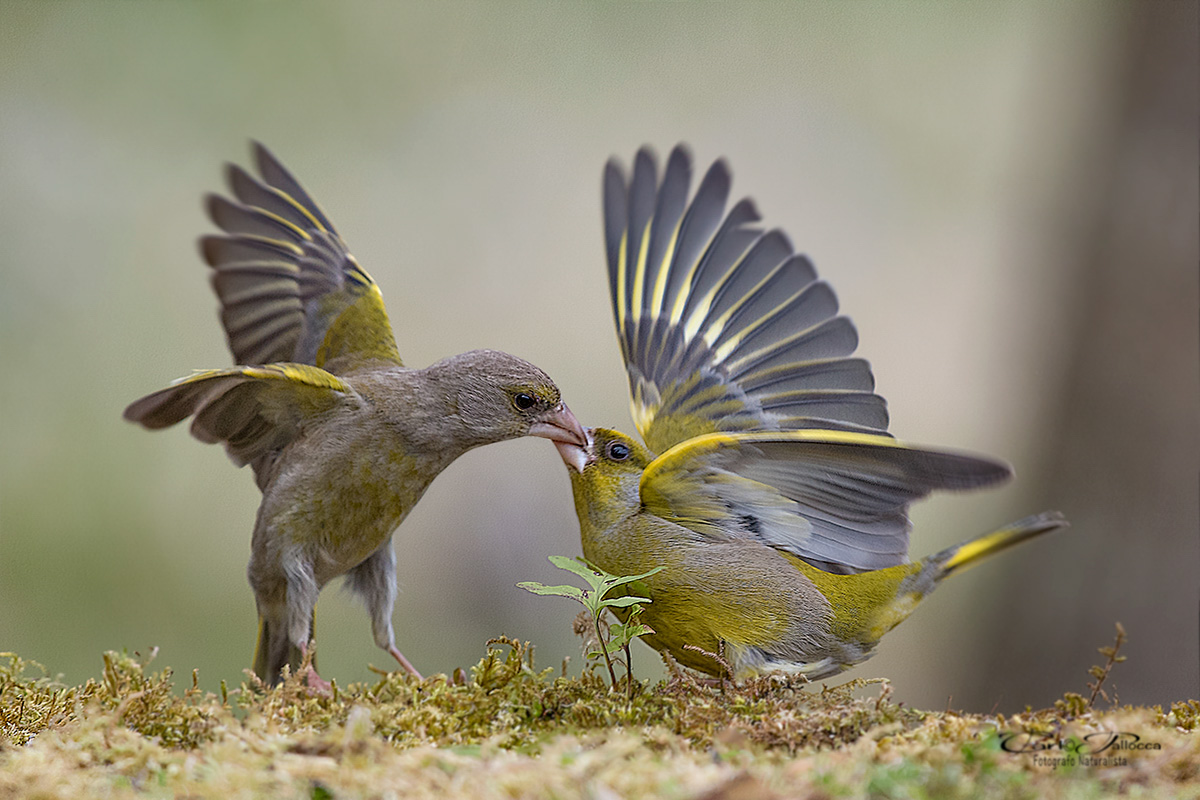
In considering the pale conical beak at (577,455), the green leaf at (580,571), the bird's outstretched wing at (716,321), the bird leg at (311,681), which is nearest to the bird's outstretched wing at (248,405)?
the pale conical beak at (577,455)

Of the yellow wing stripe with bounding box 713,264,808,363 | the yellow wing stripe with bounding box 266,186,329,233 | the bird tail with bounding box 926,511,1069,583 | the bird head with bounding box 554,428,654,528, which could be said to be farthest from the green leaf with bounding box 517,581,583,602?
the yellow wing stripe with bounding box 266,186,329,233

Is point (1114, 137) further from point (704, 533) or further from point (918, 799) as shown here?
point (918, 799)

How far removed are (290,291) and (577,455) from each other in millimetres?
1927

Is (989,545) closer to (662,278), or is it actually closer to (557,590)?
(557,590)

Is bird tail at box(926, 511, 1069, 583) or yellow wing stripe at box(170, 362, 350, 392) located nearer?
bird tail at box(926, 511, 1069, 583)

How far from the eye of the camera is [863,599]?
384 cm

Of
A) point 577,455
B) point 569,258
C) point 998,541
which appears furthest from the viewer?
point 569,258

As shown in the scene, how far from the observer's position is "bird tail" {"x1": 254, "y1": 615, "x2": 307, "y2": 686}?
174 inches

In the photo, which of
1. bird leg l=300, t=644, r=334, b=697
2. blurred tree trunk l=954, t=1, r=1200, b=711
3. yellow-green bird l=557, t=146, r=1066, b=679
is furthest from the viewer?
blurred tree trunk l=954, t=1, r=1200, b=711

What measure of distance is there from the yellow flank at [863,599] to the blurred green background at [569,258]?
3.53 m

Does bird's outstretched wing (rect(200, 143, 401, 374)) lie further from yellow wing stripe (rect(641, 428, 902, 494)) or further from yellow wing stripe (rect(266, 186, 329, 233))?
yellow wing stripe (rect(641, 428, 902, 494))

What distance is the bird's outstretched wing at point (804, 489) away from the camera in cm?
318

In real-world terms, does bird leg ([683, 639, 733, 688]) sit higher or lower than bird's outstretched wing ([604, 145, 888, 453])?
lower

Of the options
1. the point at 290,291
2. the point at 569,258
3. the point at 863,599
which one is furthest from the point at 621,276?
the point at 569,258
